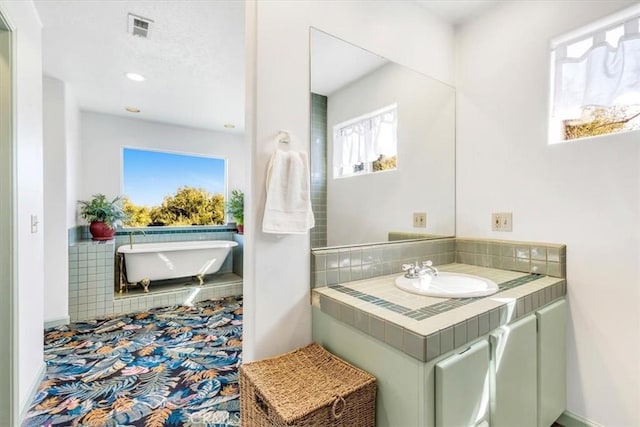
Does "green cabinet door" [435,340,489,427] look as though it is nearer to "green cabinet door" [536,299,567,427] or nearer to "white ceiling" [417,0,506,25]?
"green cabinet door" [536,299,567,427]

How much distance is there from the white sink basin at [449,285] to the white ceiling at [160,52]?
1.09 m

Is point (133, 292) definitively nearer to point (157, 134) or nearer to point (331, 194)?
point (157, 134)

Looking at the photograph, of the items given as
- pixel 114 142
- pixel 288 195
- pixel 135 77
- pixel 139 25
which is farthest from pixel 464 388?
pixel 114 142

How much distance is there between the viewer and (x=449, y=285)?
1639 millimetres

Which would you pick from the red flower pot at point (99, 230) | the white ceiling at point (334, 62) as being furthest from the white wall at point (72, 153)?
the white ceiling at point (334, 62)

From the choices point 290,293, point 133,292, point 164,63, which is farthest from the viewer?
point 133,292

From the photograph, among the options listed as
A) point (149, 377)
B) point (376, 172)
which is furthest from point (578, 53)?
point (149, 377)

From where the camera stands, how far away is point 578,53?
1583 millimetres

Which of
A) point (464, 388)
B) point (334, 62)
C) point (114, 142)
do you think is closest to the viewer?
point (464, 388)

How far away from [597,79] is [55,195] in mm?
4163

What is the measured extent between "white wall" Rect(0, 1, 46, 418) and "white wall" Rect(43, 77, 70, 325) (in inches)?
43.1

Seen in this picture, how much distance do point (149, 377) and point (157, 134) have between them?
3.35 meters

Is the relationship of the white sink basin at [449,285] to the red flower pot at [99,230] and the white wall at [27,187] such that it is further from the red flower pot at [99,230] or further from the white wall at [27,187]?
the red flower pot at [99,230]

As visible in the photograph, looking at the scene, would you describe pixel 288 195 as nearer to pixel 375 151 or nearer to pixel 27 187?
pixel 375 151
